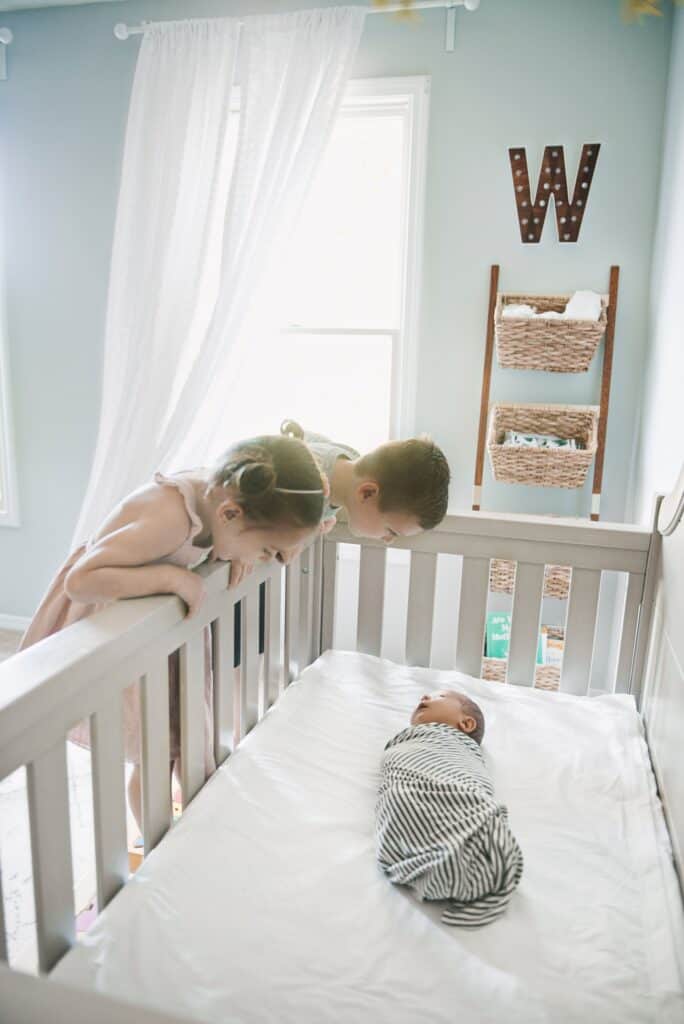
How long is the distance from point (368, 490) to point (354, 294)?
1460mm

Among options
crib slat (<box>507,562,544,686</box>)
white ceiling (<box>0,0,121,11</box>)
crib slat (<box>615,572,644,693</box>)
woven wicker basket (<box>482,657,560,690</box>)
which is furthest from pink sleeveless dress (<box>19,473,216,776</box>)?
white ceiling (<box>0,0,121,11</box>)

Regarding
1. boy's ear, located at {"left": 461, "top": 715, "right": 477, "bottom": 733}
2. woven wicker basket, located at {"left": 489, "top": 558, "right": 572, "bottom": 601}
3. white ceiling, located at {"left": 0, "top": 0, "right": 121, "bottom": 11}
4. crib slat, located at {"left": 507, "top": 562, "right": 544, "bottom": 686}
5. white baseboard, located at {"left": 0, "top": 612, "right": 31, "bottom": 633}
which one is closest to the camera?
boy's ear, located at {"left": 461, "top": 715, "right": 477, "bottom": 733}

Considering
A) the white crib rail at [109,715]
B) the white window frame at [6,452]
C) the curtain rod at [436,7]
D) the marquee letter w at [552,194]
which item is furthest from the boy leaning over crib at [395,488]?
the white window frame at [6,452]

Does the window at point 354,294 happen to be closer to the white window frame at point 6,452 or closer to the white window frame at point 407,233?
the white window frame at point 407,233

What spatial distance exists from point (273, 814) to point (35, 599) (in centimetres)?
234

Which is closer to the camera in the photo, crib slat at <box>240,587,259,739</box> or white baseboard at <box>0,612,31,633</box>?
crib slat at <box>240,587,259,739</box>

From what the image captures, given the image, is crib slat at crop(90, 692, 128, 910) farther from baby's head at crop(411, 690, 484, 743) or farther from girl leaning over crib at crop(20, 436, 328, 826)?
baby's head at crop(411, 690, 484, 743)

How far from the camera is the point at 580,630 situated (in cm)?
175

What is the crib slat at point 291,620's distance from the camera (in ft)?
5.84

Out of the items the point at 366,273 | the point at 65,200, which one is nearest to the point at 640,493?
the point at 366,273

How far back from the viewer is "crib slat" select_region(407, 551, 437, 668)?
185cm

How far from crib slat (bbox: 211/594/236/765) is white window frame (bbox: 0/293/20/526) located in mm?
2096

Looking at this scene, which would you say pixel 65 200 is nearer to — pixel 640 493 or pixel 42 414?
pixel 42 414

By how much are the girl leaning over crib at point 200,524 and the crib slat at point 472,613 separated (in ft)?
2.17
